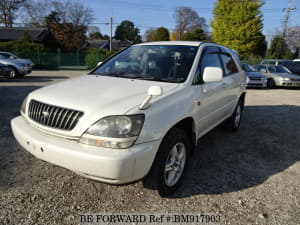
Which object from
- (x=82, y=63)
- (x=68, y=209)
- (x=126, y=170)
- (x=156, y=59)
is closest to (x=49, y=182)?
(x=68, y=209)

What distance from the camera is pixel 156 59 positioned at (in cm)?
323

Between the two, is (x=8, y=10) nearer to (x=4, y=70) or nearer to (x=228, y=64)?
(x=4, y=70)

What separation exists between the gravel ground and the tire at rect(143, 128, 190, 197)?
0.16m

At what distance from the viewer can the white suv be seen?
6.61 ft

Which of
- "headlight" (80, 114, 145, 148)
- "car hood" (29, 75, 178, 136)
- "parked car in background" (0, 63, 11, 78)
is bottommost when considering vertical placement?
"parked car in background" (0, 63, 11, 78)

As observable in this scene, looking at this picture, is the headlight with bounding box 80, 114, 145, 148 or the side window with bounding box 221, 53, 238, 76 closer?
the headlight with bounding box 80, 114, 145, 148

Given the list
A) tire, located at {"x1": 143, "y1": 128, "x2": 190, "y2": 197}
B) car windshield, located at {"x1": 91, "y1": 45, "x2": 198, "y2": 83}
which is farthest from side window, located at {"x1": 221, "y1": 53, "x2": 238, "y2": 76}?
tire, located at {"x1": 143, "y1": 128, "x2": 190, "y2": 197}

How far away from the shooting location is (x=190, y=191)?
2.73 meters

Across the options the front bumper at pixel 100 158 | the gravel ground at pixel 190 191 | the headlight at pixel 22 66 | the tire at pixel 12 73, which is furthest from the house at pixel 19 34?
the front bumper at pixel 100 158

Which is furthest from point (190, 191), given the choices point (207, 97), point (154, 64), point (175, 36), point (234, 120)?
point (175, 36)


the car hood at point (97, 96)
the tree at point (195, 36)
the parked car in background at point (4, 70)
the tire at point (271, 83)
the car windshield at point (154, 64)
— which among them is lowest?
the tire at point (271, 83)

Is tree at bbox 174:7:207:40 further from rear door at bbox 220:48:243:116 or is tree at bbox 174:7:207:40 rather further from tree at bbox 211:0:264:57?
rear door at bbox 220:48:243:116

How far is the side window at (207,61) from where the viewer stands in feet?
9.82

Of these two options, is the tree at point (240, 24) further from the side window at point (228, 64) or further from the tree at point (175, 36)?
the side window at point (228, 64)
